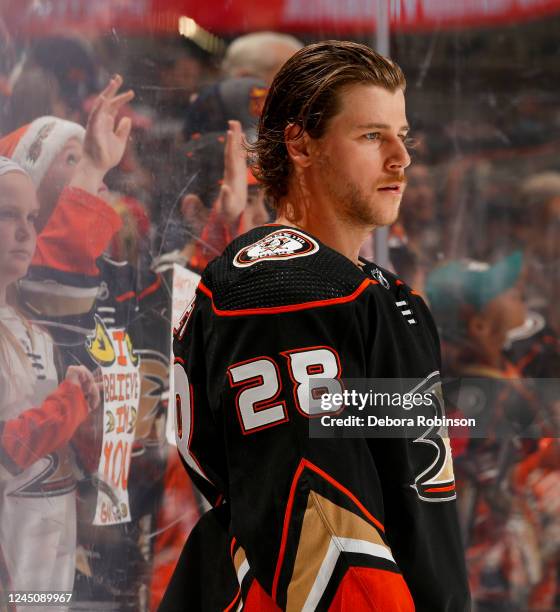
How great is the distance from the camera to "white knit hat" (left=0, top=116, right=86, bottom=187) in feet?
5.33

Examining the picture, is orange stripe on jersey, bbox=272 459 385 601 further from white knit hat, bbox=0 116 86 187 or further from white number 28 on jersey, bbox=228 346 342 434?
white knit hat, bbox=0 116 86 187

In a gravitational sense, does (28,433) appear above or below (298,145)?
below

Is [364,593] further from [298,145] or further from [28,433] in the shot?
[28,433]

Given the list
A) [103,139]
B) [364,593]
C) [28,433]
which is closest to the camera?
[364,593]

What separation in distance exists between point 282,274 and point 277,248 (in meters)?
0.05

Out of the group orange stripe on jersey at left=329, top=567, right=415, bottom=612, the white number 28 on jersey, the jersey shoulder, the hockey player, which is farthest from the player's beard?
orange stripe on jersey at left=329, top=567, right=415, bottom=612

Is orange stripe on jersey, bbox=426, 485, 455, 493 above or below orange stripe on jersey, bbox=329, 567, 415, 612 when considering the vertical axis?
above

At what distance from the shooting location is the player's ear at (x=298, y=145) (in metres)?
1.13

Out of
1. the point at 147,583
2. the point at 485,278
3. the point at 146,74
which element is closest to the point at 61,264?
the point at 146,74

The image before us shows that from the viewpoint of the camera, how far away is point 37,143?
1.65m

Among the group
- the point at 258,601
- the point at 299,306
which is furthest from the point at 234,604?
the point at 299,306

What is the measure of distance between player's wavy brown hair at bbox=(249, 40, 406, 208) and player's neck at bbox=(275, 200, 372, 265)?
75mm

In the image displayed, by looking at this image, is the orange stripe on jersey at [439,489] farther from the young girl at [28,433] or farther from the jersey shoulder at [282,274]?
the young girl at [28,433]

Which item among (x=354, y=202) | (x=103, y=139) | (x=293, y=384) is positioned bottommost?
(x=293, y=384)
